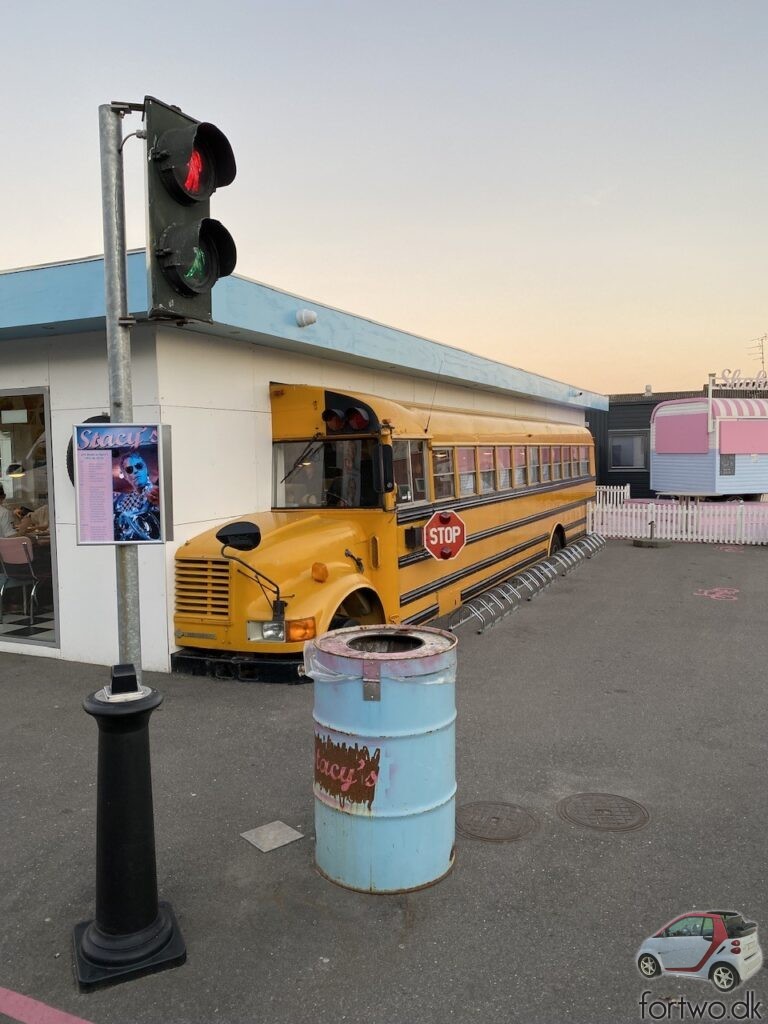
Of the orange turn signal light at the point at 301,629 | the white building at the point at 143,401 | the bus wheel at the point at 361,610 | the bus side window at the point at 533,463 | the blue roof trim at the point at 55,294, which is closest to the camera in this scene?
the orange turn signal light at the point at 301,629

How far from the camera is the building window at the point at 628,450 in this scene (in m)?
26.6

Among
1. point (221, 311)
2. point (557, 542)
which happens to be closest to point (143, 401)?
point (221, 311)

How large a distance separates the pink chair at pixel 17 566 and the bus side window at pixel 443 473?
473cm

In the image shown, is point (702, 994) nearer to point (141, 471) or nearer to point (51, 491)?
point (141, 471)

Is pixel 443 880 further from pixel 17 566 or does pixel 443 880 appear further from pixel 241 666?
pixel 17 566

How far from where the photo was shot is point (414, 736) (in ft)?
11.1

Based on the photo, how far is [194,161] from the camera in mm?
3064

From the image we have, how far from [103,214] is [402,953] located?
10.5 ft

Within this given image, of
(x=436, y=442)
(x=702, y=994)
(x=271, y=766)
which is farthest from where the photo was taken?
(x=436, y=442)

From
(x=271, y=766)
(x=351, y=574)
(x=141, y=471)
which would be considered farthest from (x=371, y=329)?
(x=141, y=471)

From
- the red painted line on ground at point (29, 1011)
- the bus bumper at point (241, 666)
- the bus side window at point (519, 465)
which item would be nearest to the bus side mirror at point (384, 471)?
the bus bumper at point (241, 666)

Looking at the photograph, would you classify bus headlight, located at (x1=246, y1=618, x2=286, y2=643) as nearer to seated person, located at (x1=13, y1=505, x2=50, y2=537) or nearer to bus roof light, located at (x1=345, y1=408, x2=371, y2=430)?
bus roof light, located at (x1=345, y1=408, x2=371, y2=430)

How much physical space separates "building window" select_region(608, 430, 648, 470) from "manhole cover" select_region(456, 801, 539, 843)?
24.1 m

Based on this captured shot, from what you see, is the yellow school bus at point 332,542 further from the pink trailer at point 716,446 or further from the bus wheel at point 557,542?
the pink trailer at point 716,446
